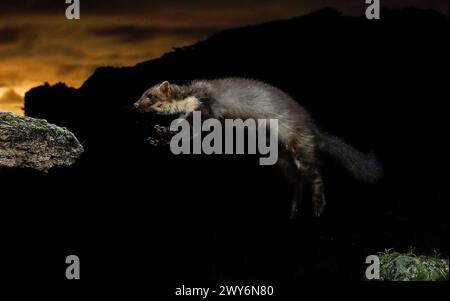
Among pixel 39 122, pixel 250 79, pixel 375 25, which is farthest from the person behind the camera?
pixel 375 25

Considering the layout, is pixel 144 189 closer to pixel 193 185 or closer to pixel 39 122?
pixel 193 185

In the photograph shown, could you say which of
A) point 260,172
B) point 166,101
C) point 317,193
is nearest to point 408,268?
point 317,193

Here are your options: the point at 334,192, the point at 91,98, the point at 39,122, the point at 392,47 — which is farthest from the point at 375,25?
the point at 39,122

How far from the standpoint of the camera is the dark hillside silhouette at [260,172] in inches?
272

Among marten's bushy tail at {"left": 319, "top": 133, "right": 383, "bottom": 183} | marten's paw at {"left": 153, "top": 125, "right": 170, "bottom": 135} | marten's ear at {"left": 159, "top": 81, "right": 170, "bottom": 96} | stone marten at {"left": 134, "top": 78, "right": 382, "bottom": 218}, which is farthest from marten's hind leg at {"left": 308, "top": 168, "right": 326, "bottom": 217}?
marten's ear at {"left": 159, "top": 81, "right": 170, "bottom": 96}

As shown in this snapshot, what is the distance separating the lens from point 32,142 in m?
6.77

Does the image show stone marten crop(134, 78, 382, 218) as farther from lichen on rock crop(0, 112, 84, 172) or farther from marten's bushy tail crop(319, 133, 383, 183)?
lichen on rock crop(0, 112, 84, 172)

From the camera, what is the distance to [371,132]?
7.59m

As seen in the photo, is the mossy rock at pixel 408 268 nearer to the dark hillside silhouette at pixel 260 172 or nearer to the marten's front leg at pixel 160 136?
the dark hillside silhouette at pixel 260 172

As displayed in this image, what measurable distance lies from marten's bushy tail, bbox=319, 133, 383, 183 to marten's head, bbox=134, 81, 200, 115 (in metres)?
1.34

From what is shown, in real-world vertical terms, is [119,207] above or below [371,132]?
below

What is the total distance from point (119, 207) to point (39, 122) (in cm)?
107

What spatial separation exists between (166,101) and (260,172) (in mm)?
1130

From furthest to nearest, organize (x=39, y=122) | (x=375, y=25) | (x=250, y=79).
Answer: (x=375, y=25) → (x=250, y=79) → (x=39, y=122)
